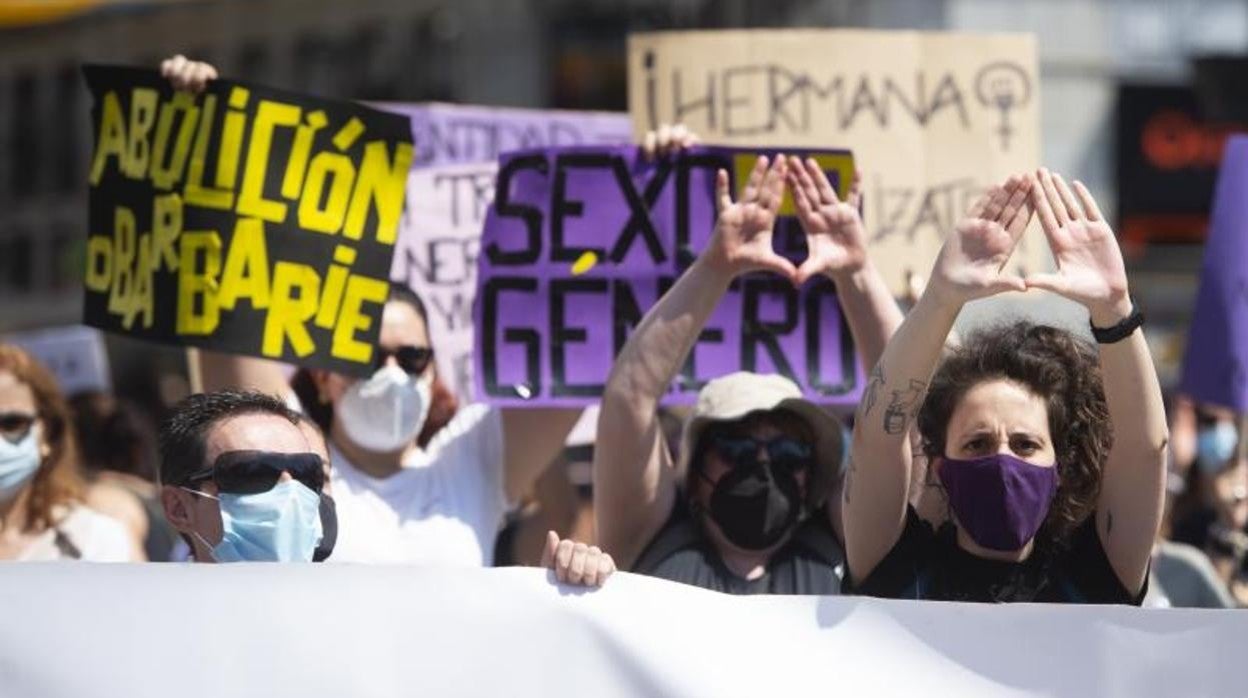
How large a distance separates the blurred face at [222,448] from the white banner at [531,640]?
0.39 meters

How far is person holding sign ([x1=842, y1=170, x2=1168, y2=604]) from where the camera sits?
12.3 ft

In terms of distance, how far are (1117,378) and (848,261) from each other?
3.27ft

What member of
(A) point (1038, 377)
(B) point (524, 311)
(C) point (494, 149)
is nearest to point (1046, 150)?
(C) point (494, 149)

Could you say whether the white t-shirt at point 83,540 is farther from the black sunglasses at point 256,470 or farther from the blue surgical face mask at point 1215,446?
the blue surgical face mask at point 1215,446

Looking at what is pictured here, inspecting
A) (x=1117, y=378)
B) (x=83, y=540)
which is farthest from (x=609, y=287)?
(x=1117, y=378)

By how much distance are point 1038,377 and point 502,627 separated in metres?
0.95

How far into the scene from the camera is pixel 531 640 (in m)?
3.68

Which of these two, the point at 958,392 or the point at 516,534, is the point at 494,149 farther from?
the point at 958,392

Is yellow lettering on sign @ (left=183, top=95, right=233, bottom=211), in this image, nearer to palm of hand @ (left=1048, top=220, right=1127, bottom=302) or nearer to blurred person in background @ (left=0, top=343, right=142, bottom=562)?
blurred person in background @ (left=0, top=343, right=142, bottom=562)

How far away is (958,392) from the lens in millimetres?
Result: 4023

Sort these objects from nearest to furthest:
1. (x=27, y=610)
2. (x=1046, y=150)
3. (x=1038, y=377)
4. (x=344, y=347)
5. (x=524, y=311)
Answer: (x=27, y=610), (x=1038, y=377), (x=344, y=347), (x=524, y=311), (x=1046, y=150)

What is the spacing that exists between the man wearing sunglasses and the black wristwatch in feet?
4.01

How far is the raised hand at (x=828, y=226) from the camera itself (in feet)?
15.5

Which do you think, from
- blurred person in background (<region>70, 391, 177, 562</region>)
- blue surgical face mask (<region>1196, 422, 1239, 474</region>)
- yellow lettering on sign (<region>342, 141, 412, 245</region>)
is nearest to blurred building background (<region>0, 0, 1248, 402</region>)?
blue surgical face mask (<region>1196, 422, 1239, 474</region>)
